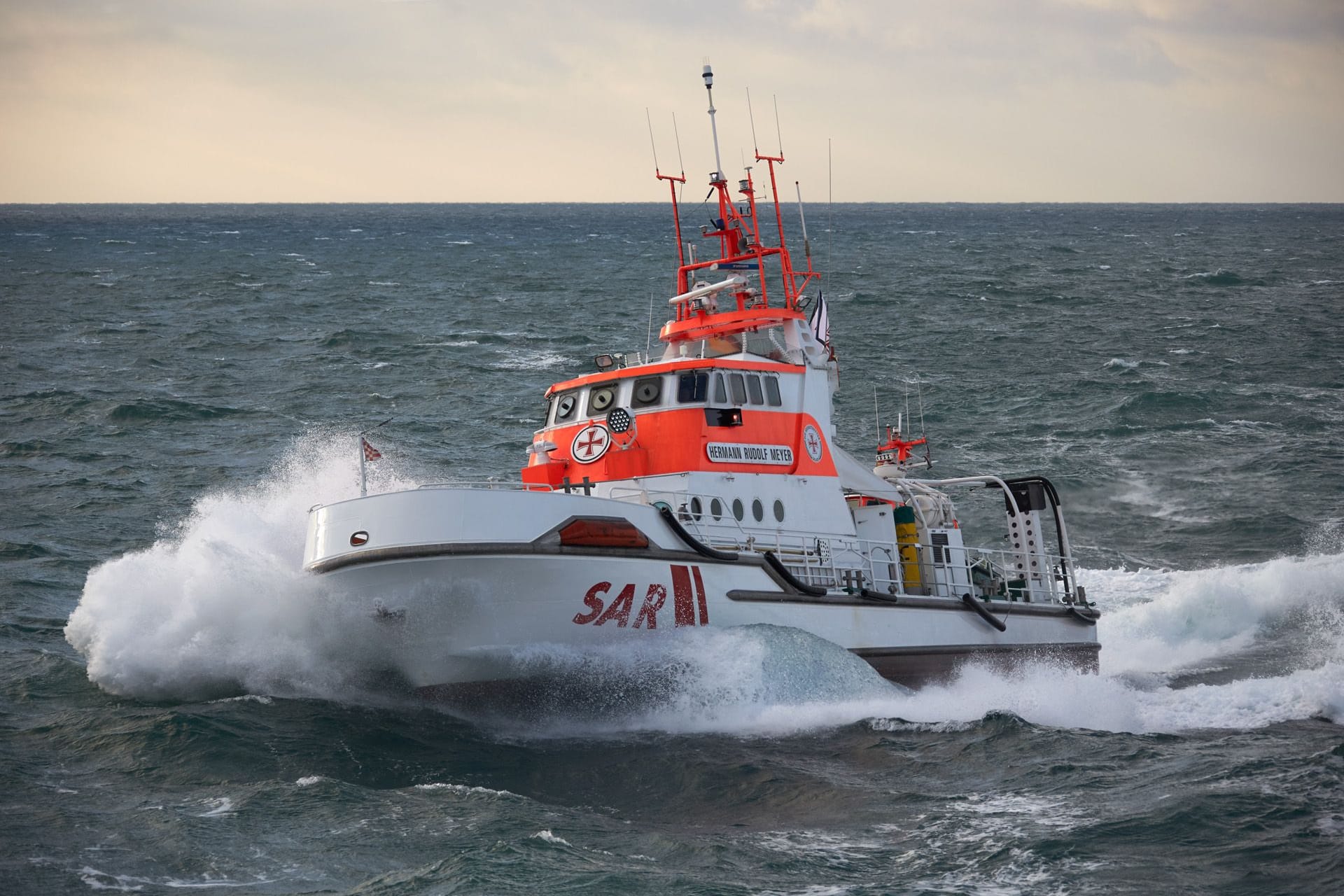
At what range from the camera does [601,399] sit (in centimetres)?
1778

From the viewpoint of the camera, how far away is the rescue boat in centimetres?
1401

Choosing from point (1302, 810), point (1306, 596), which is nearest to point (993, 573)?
point (1306, 596)

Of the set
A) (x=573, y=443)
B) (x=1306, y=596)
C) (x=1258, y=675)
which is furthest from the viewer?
(x=1306, y=596)

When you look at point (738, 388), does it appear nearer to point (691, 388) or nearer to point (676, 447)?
point (691, 388)

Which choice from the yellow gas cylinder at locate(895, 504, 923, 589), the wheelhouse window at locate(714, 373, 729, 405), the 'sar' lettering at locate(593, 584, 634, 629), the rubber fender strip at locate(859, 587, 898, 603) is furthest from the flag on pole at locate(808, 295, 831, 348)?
the 'sar' lettering at locate(593, 584, 634, 629)

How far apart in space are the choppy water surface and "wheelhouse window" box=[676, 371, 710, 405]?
3251mm

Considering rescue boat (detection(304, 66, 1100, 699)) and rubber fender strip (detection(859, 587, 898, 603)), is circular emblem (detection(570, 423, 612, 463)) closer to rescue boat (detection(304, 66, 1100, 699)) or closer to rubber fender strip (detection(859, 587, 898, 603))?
rescue boat (detection(304, 66, 1100, 699))

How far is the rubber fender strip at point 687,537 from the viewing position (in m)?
15.1

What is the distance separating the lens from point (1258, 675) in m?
20.6

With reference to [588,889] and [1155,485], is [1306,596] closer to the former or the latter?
Result: [1155,485]

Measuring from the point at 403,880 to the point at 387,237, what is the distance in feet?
295

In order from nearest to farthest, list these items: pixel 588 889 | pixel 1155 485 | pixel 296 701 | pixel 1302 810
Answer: pixel 588 889, pixel 1302 810, pixel 296 701, pixel 1155 485

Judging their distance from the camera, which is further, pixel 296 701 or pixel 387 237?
pixel 387 237

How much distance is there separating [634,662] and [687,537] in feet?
5.07
